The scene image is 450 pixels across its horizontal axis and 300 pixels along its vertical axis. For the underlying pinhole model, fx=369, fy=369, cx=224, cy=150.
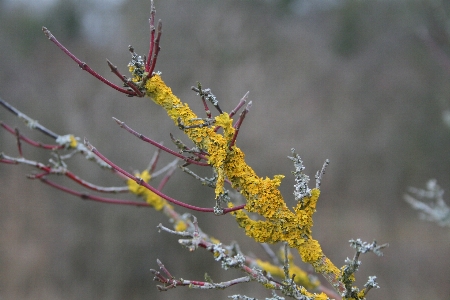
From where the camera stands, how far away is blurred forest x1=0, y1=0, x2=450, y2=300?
577 cm

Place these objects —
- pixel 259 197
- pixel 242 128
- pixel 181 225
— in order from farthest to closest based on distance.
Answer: pixel 242 128 → pixel 181 225 → pixel 259 197

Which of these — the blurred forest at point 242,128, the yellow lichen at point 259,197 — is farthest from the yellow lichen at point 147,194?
the blurred forest at point 242,128

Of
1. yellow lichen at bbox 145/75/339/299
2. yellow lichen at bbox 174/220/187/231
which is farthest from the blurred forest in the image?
yellow lichen at bbox 145/75/339/299

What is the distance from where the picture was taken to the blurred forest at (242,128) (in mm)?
5773

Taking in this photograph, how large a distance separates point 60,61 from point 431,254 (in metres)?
8.36

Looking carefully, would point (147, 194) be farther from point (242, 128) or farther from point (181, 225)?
point (242, 128)

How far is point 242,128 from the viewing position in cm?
666

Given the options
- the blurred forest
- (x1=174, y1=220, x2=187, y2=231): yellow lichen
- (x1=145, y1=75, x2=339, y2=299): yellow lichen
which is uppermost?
the blurred forest

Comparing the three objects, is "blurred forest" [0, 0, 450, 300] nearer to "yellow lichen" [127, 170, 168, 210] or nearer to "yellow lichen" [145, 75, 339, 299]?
"yellow lichen" [127, 170, 168, 210]

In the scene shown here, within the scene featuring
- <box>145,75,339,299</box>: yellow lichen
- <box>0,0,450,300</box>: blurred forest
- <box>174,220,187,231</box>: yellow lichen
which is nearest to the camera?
<box>145,75,339,299</box>: yellow lichen

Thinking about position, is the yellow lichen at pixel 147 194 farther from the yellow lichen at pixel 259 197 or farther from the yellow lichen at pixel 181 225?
the yellow lichen at pixel 259 197

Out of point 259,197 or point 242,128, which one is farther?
point 242,128

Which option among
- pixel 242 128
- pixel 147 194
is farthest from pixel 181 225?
pixel 242 128

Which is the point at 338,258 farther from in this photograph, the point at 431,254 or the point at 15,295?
the point at 15,295
